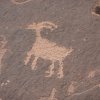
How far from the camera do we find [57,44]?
130cm

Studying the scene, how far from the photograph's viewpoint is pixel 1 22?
1431mm

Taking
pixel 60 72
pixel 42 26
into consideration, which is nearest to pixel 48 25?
pixel 42 26

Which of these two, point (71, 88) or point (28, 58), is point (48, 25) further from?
point (71, 88)

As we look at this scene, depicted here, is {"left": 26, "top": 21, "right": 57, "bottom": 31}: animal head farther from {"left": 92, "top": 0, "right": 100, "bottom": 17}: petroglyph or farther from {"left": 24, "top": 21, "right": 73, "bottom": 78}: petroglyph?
{"left": 92, "top": 0, "right": 100, "bottom": 17}: petroglyph

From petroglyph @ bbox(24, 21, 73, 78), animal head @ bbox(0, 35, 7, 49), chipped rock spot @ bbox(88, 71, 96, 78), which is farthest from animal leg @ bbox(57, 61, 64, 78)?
animal head @ bbox(0, 35, 7, 49)

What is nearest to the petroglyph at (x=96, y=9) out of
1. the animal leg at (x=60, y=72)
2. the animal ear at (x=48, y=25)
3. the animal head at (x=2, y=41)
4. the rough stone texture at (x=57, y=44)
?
the rough stone texture at (x=57, y=44)

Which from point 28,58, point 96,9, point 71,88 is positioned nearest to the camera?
point 71,88

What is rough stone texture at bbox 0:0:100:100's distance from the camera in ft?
3.86

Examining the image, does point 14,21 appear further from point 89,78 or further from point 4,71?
point 89,78

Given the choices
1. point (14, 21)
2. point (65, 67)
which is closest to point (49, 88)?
point (65, 67)

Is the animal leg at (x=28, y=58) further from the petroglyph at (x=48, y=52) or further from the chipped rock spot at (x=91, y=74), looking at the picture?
the chipped rock spot at (x=91, y=74)

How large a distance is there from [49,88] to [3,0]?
1.93 feet

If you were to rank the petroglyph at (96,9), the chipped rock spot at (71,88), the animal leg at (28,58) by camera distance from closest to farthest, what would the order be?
the chipped rock spot at (71,88) < the animal leg at (28,58) < the petroglyph at (96,9)

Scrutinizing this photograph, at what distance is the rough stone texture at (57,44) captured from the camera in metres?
1.18
